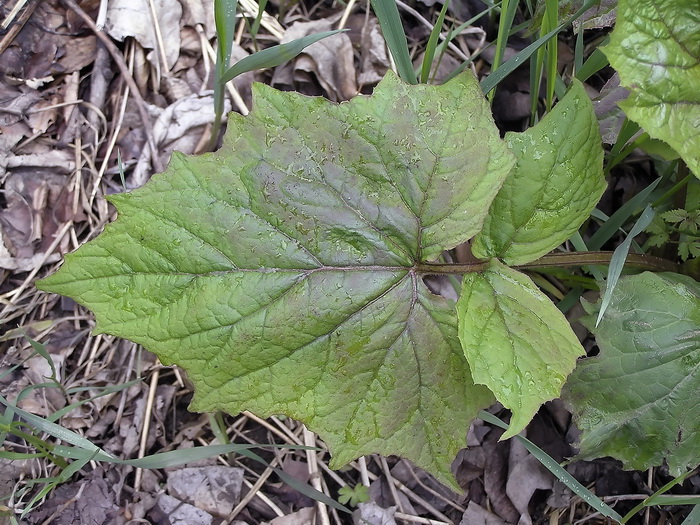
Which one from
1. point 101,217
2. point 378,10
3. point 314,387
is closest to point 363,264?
point 314,387

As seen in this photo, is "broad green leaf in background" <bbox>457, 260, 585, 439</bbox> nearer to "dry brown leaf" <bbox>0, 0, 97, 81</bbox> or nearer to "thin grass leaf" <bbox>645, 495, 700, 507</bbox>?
"thin grass leaf" <bbox>645, 495, 700, 507</bbox>

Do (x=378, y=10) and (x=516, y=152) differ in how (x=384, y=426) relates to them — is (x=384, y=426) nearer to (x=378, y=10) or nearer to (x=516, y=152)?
(x=516, y=152)

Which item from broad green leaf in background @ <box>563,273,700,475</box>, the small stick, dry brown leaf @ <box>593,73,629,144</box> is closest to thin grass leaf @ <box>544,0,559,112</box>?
dry brown leaf @ <box>593,73,629,144</box>

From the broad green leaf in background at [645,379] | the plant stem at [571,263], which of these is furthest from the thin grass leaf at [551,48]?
Result: the broad green leaf in background at [645,379]

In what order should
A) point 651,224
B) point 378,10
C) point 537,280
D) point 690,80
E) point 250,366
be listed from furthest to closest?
1. point 537,280
2. point 651,224
3. point 378,10
4. point 250,366
5. point 690,80

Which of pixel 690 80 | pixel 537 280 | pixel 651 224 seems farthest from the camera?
pixel 537 280

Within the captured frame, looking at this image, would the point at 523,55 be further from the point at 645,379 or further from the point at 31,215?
the point at 31,215
